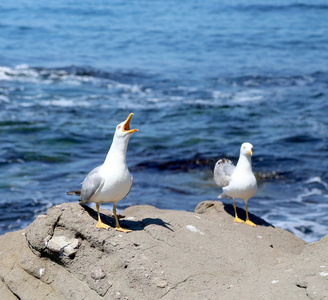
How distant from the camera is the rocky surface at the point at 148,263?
14.9ft

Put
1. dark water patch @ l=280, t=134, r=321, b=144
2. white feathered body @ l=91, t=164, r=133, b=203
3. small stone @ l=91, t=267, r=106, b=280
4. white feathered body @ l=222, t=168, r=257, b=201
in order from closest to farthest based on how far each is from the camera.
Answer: small stone @ l=91, t=267, r=106, b=280 → white feathered body @ l=91, t=164, r=133, b=203 → white feathered body @ l=222, t=168, r=257, b=201 → dark water patch @ l=280, t=134, r=321, b=144

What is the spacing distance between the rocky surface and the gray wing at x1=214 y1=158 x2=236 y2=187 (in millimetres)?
1181

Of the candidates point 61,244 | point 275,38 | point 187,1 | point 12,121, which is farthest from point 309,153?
point 187,1

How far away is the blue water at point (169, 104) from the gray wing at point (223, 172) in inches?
20.0

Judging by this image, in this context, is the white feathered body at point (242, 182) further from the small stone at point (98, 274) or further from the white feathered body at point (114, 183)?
the small stone at point (98, 274)

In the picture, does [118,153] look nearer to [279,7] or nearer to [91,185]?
[91,185]

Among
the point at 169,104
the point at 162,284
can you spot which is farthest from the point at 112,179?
the point at 169,104

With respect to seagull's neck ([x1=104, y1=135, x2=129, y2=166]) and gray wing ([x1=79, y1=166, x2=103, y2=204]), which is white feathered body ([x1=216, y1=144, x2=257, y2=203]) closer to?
seagull's neck ([x1=104, y1=135, x2=129, y2=166])

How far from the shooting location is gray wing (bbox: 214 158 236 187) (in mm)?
6810

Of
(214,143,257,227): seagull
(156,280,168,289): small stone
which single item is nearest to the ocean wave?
(214,143,257,227): seagull

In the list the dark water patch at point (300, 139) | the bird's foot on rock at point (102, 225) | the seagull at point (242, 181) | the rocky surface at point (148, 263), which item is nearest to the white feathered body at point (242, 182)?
the seagull at point (242, 181)

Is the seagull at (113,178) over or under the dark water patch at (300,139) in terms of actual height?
over

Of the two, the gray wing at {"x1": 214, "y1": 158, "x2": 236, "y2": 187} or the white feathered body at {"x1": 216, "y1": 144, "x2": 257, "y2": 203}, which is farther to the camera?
the gray wing at {"x1": 214, "y1": 158, "x2": 236, "y2": 187}

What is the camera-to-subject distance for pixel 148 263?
15.7 ft
